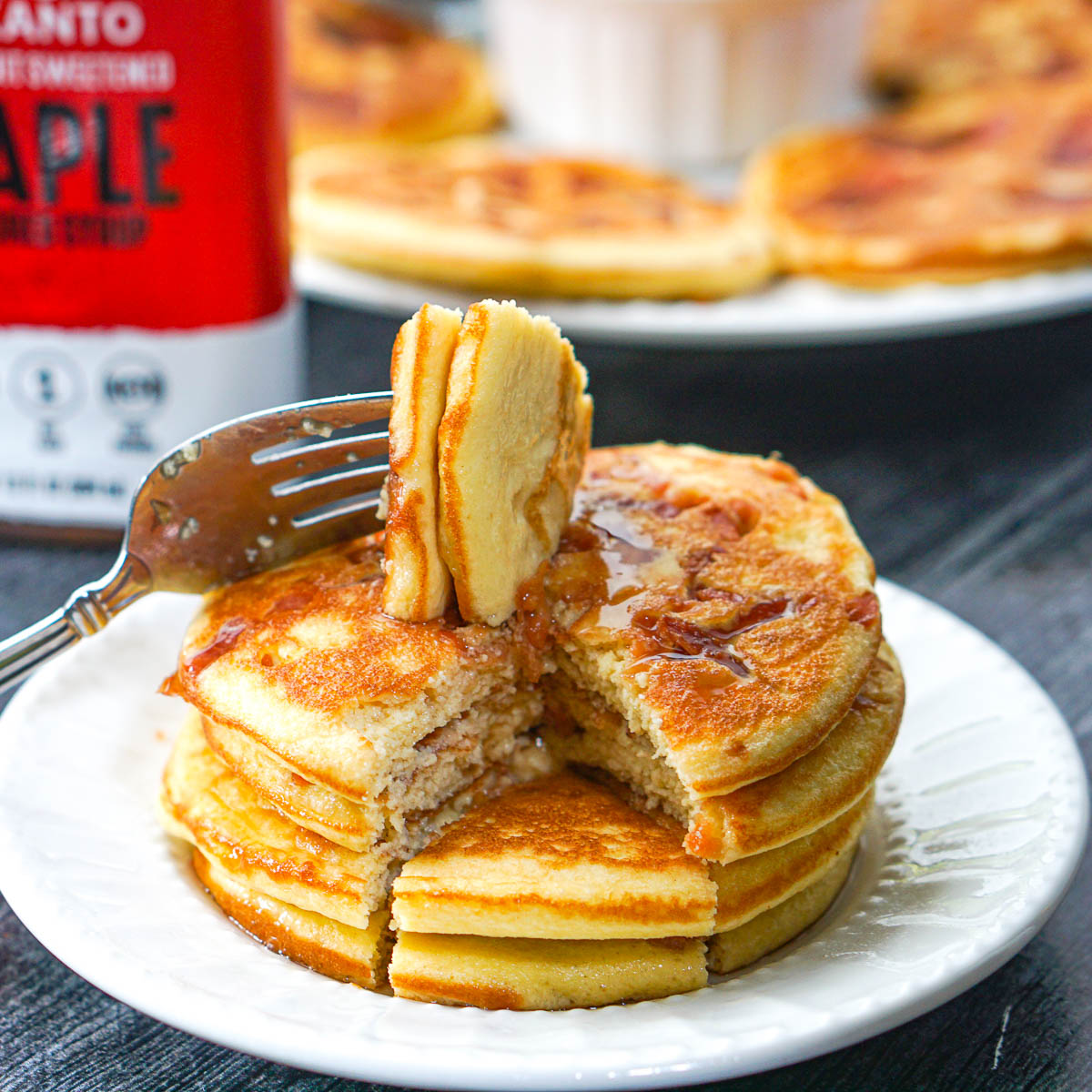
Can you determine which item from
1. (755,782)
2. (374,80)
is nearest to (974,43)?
(374,80)

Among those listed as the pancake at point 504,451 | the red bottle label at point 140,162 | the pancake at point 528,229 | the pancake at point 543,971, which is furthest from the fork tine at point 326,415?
the pancake at point 528,229

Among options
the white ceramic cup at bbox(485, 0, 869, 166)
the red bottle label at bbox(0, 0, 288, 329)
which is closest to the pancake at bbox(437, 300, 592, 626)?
the red bottle label at bbox(0, 0, 288, 329)

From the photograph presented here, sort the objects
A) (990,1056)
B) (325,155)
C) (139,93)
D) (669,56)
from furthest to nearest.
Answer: (669,56) < (325,155) < (139,93) < (990,1056)

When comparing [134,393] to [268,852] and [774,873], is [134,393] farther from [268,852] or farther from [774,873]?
[774,873]

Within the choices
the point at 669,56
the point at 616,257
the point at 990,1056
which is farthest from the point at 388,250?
the point at 990,1056

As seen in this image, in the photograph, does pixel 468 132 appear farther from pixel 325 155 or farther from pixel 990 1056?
pixel 990 1056
